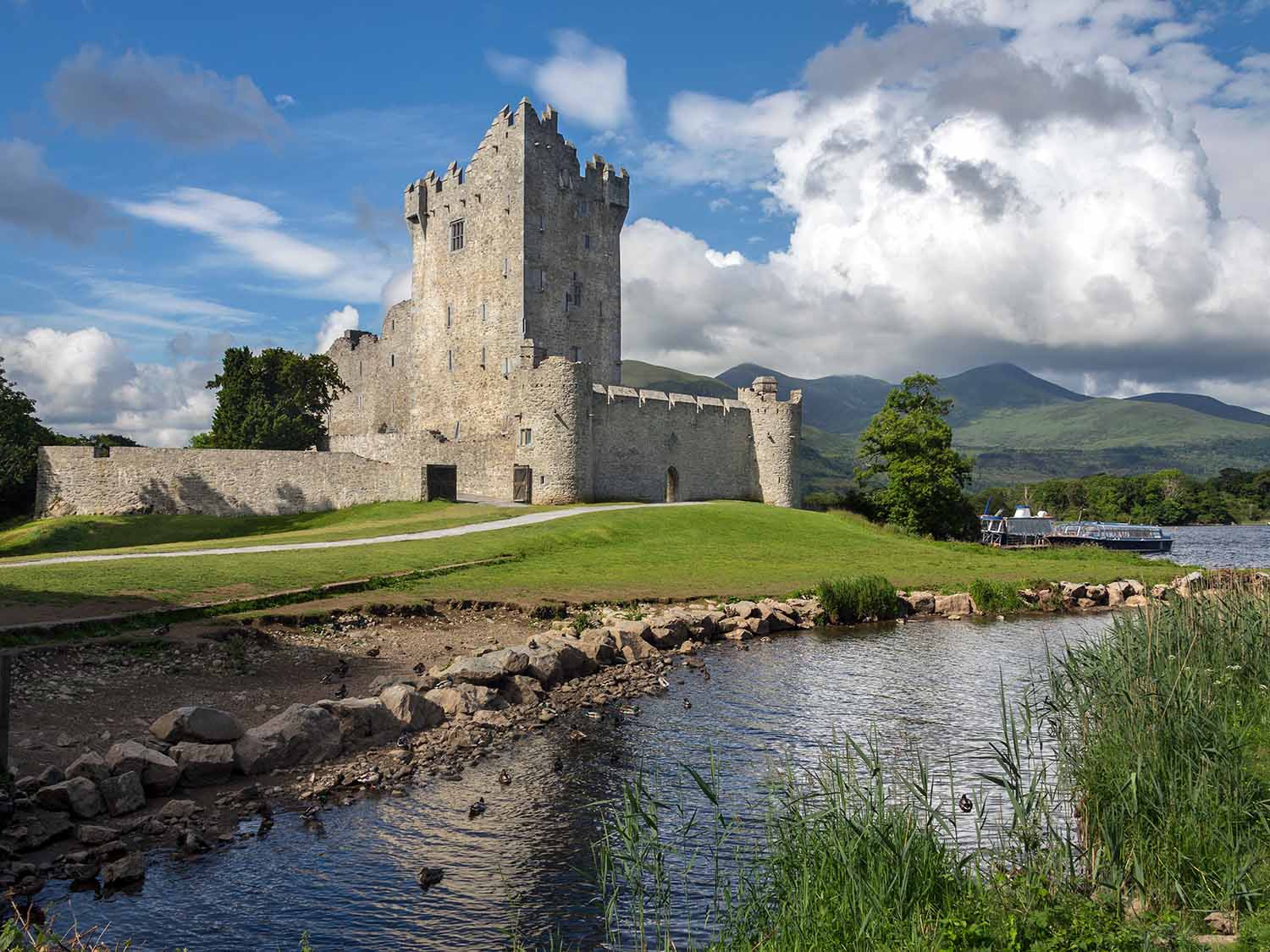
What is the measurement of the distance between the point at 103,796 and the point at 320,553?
19446 mm

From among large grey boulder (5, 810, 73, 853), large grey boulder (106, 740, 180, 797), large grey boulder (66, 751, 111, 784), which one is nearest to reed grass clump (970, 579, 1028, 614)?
large grey boulder (106, 740, 180, 797)

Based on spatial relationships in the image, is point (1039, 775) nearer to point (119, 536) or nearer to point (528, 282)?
point (119, 536)

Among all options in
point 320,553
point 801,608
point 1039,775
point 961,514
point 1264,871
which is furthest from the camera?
point 961,514

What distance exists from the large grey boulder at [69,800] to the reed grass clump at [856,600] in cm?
2079

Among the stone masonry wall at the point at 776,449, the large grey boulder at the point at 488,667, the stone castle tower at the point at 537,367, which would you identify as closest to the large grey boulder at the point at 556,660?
the large grey boulder at the point at 488,667

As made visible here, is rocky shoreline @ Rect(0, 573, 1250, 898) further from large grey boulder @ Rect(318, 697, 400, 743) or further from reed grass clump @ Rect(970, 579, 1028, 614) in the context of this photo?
reed grass clump @ Rect(970, 579, 1028, 614)

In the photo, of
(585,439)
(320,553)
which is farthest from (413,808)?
(585,439)

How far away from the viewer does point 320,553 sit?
30.1 meters

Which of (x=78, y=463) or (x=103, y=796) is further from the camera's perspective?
(x=78, y=463)

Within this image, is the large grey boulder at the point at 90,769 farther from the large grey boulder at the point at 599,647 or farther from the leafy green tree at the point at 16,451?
the leafy green tree at the point at 16,451

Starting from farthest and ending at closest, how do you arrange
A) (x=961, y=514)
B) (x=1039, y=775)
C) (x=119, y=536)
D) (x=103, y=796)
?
1. (x=961, y=514)
2. (x=119, y=536)
3. (x=103, y=796)
4. (x=1039, y=775)

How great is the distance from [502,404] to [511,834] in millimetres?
53800

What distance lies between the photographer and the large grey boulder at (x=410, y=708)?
1463 centimetres

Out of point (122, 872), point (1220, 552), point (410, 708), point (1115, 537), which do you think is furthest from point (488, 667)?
point (1115, 537)
